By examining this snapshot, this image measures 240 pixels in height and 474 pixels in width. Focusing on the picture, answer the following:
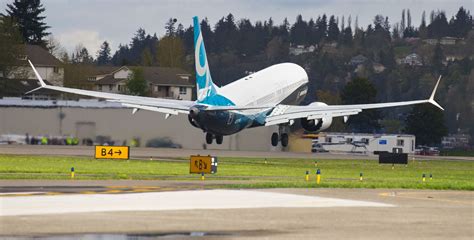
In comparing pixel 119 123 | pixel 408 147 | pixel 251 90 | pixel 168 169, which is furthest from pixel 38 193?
pixel 408 147

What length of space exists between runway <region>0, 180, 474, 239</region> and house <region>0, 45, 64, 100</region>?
105 m

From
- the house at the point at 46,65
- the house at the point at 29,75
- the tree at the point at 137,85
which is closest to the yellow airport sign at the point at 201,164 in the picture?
the house at the point at 29,75

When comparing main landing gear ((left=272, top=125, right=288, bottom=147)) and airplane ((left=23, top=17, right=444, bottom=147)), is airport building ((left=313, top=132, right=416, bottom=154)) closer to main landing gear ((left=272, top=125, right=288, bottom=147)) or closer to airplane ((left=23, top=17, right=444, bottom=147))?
main landing gear ((left=272, top=125, right=288, bottom=147))

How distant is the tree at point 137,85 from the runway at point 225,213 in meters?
136

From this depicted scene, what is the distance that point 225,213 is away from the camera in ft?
127

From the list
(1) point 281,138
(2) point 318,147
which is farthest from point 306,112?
(2) point 318,147

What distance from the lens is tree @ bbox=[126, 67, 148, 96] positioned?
7480 inches

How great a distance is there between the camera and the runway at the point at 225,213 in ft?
107

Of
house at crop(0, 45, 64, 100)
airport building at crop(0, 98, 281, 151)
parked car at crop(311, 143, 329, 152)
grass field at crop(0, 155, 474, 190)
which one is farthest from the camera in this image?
house at crop(0, 45, 64, 100)

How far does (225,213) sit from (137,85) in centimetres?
15377

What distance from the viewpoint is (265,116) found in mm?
105750

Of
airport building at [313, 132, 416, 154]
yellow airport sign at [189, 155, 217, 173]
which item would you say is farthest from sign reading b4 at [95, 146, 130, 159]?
airport building at [313, 132, 416, 154]

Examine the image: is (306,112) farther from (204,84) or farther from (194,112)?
(194,112)

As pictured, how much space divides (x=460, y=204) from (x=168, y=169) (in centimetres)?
3465
